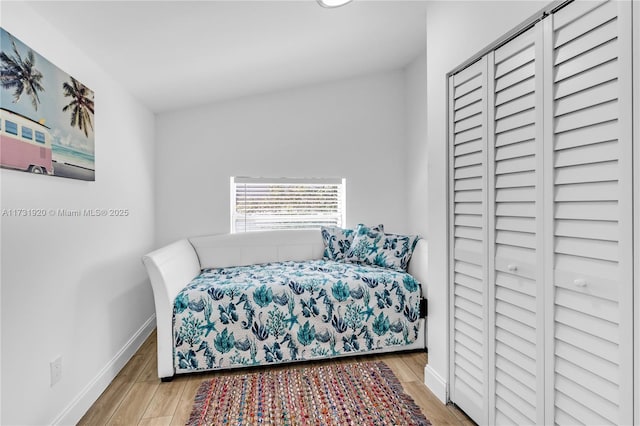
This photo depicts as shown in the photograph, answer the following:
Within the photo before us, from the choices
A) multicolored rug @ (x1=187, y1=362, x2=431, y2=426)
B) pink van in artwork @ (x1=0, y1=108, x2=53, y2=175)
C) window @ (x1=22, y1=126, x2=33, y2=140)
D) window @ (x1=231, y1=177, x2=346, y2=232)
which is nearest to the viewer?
pink van in artwork @ (x1=0, y1=108, x2=53, y2=175)

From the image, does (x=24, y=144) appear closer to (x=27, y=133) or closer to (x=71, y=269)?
(x=27, y=133)

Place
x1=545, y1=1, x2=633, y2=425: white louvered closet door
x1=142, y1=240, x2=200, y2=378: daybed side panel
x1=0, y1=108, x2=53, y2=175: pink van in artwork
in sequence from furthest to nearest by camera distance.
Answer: x1=142, y1=240, x2=200, y2=378: daybed side panel → x1=0, y1=108, x2=53, y2=175: pink van in artwork → x1=545, y1=1, x2=633, y2=425: white louvered closet door

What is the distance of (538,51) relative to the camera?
4.52 feet

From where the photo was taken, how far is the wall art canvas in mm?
1432

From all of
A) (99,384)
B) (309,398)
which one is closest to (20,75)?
(99,384)

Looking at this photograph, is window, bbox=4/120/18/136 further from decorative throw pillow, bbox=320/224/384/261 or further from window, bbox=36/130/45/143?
decorative throw pillow, bbox=320/224/384/261

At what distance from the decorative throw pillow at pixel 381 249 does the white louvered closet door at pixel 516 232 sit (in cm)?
135

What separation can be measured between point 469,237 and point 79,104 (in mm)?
2230

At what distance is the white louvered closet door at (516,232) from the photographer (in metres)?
1.41

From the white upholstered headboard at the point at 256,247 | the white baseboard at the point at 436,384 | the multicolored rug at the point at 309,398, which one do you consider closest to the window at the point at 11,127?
the multicolored rug at the point at 309,398

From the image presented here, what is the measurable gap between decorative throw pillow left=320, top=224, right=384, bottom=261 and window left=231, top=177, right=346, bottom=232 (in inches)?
12.2

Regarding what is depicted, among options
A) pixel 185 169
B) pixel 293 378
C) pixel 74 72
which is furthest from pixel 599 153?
pixel 185 169

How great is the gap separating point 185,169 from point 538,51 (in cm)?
308

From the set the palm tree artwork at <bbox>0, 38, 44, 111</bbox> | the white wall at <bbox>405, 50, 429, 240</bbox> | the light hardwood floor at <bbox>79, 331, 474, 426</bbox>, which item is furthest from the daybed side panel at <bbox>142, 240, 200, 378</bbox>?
the white wall at <bbox>405, 50, 429, 240</bbox>
